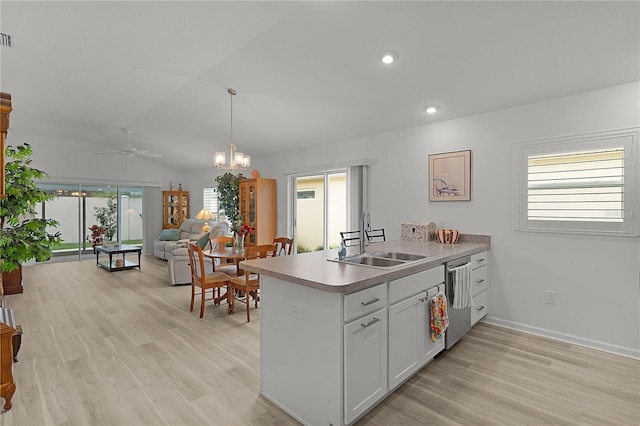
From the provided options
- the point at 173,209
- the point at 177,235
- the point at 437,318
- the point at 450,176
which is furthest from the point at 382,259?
the point at 173,209

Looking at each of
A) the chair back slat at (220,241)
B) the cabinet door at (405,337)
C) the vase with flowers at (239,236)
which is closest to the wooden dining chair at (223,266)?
the chair back slat at (220,241)

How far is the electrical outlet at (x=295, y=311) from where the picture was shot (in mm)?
1979

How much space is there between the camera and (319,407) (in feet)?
6.17

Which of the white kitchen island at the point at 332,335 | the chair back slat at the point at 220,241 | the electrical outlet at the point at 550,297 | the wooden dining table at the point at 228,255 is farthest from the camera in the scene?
the chair back slat at the point at 220,241

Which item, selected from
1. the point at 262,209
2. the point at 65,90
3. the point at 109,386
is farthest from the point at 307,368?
the point at 65,90

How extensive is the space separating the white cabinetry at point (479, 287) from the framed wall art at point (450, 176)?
77 cm

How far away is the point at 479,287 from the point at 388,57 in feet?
8.31

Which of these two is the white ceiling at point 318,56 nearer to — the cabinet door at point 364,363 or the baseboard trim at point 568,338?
the cabinet door at point 364,363

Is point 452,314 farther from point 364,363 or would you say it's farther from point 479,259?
point 364,363

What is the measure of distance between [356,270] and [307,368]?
683mm

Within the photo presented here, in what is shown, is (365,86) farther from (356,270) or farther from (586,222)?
(586,222)

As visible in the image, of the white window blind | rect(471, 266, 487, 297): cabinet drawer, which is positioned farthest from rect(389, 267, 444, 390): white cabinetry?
the white window blind

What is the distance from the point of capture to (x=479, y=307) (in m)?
3.41

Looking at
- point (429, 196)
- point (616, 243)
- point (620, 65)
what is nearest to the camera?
point (620, 65)
